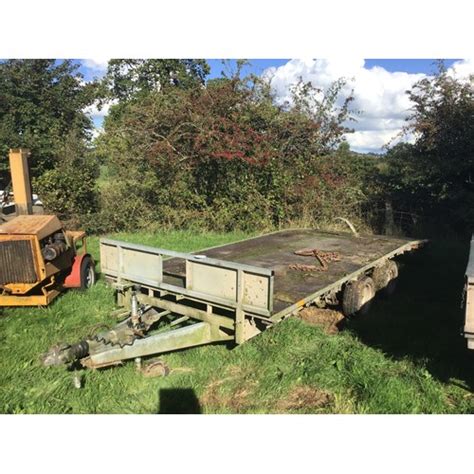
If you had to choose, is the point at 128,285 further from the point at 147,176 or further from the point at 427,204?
the point at 427,204

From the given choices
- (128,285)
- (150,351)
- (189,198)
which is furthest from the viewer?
(189,198)

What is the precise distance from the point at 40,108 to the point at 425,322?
14.9m

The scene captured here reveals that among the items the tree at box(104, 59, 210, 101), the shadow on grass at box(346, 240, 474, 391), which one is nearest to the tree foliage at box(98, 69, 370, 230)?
the shadow on grass at box(346, 240, 474, 391)

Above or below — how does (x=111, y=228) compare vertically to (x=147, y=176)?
below

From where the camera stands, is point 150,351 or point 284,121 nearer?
point 150,351

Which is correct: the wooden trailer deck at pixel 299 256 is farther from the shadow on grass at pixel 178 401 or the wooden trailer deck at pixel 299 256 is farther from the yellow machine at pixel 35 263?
the yellow machine at pixel 35 263

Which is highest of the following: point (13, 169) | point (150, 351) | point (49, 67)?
point (49, 67)

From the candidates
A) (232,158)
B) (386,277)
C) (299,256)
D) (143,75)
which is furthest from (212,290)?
(143,75)

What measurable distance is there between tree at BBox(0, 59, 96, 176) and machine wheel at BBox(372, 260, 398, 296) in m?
11.3

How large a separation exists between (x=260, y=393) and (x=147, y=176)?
936cm

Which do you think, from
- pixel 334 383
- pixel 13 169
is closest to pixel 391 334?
pixel 334 383

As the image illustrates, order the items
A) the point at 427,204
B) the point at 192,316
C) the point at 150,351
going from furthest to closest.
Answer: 1. the point at 427,204
2. the point at 192,316
3. the point at 150,351

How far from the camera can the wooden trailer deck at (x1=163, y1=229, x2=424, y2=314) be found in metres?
4.50

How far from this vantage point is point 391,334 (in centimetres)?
482
